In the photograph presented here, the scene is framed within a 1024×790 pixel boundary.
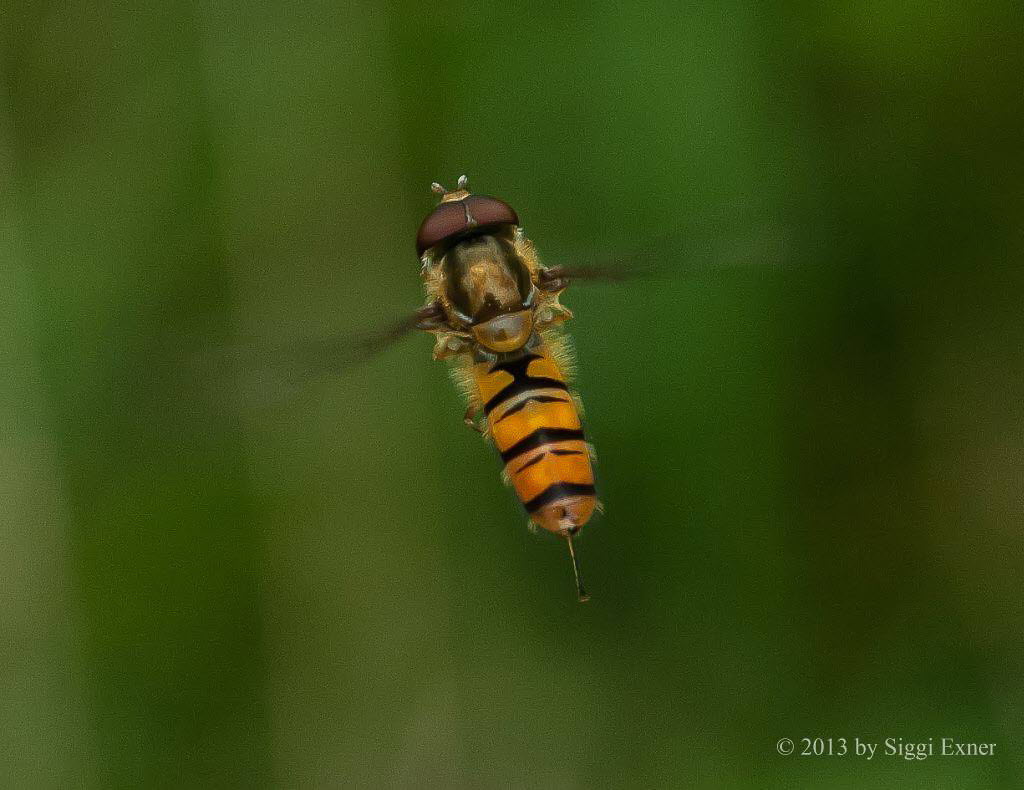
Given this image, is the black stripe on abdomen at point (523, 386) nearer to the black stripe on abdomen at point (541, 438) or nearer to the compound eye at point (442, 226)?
the black stripe on abdomen at point (541, 438)

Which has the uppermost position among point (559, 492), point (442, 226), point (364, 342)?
point (442, 226)


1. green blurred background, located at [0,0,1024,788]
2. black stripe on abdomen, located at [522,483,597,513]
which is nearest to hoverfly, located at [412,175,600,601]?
black stripe on abdomen, located at [522,483,597,513]

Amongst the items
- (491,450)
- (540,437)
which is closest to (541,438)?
(540,437)

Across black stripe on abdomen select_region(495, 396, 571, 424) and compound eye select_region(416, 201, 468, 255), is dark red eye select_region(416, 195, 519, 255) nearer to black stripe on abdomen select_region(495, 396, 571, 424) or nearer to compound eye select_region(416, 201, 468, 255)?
compound eye select_region(416, 201, 468, 255)

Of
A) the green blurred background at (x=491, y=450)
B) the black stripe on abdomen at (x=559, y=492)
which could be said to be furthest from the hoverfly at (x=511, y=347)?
the green blurred background at (x=491, y=450)

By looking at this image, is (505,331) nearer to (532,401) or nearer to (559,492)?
(532,401)

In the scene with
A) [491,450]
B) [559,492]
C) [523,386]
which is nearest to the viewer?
[559,492]
